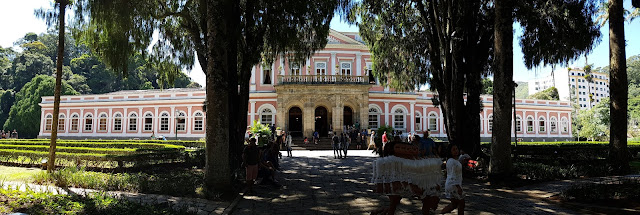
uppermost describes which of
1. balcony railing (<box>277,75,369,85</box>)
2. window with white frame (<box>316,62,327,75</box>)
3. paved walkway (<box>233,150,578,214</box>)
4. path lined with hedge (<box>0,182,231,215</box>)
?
window with white frame (<box>316,62,327,75</box>)

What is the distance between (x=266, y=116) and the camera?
100 ft

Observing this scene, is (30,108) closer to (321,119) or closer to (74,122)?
(74,122)

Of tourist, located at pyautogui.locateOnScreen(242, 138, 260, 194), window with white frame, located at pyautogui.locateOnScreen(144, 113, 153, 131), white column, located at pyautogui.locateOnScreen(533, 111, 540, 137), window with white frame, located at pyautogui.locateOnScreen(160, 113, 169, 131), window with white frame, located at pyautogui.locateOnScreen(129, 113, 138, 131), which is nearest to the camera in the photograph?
tourist, located at pyautogui.locateOnScreen(242, 138, 260, 194)

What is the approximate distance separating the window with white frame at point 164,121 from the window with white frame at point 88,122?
712 cm

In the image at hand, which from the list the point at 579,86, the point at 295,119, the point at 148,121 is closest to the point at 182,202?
the point at 295,119

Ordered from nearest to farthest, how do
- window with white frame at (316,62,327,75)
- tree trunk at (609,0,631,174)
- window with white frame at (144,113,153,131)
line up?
tree trunk at (609,0,631,174) → window with white frame at (316,62,327,75) → window with white frame at (144,113,153,131)

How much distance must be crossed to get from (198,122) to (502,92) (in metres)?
27.5

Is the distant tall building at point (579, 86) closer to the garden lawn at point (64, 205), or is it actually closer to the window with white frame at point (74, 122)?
the window with white frame at point (74, 122)

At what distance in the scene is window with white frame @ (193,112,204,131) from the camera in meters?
31.7

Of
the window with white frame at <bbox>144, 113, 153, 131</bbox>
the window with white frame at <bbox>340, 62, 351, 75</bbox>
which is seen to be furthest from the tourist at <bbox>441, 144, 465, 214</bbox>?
the window with white frame at <bbox>144, 113, 153, 131</bbox>

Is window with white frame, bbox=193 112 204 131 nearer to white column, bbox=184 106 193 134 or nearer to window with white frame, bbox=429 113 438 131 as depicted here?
white column, bbox=184 106 193 134

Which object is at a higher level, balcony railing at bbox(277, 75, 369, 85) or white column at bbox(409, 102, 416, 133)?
balcony railing at bbox(277, 75, 369, 85)

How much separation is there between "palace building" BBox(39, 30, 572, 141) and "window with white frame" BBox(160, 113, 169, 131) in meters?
0.09

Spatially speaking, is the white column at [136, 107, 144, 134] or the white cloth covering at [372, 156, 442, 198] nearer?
the white cloth covering at [372, 156, 442, 198]
